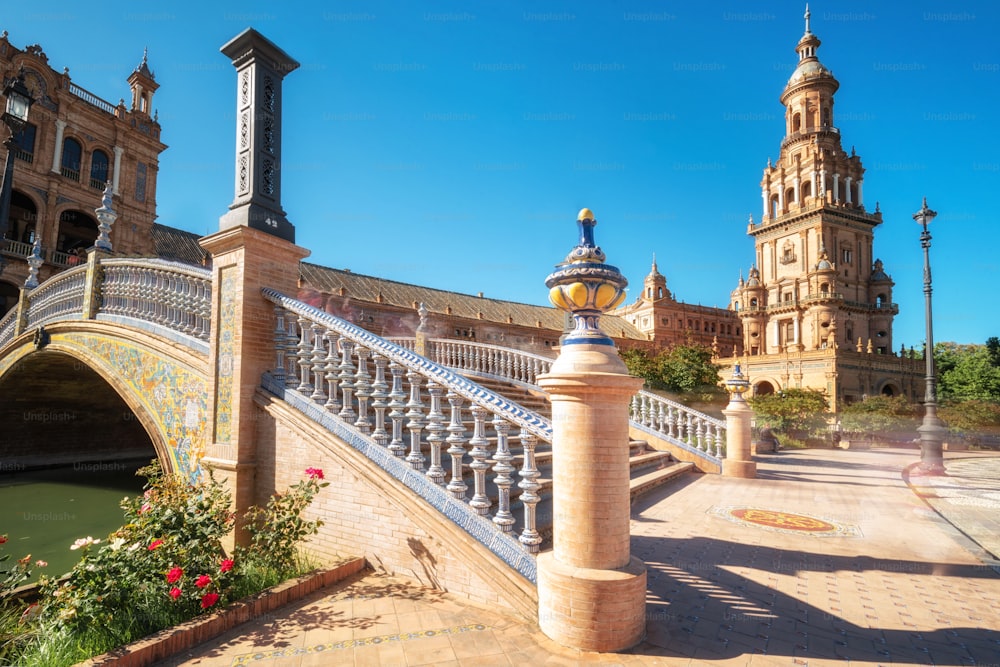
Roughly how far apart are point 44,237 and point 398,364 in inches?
1328

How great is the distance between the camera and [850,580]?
4.58 m

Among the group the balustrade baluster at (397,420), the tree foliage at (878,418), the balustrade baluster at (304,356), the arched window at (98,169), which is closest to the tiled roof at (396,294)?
the arched window at (98,169)

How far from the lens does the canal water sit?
27.2ft

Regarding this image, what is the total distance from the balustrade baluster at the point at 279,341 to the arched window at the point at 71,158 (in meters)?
33.9

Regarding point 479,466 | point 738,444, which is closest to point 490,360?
point 738,444

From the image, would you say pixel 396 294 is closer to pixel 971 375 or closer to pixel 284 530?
pixel 284 530

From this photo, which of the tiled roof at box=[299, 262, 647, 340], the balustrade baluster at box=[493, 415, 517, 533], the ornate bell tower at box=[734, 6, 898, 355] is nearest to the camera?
the balustrade baluster at box=[493, 415, 517, 533]

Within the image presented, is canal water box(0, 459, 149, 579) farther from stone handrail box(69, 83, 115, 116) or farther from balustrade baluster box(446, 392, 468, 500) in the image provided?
stone handrail box(69, 83, 115, 116)

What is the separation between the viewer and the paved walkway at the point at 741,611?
10.6 ft

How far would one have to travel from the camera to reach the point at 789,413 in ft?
A: 84.3

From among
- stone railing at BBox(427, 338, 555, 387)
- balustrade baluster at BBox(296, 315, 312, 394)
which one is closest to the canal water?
balustrade baluster at BBox(296, 315, 312, 394)

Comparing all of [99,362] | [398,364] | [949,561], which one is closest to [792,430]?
[949,561]

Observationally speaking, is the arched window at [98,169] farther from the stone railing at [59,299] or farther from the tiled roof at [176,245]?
the stone railing at [59,299]

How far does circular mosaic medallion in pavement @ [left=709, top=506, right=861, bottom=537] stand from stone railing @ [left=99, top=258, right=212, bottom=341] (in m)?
7.76
